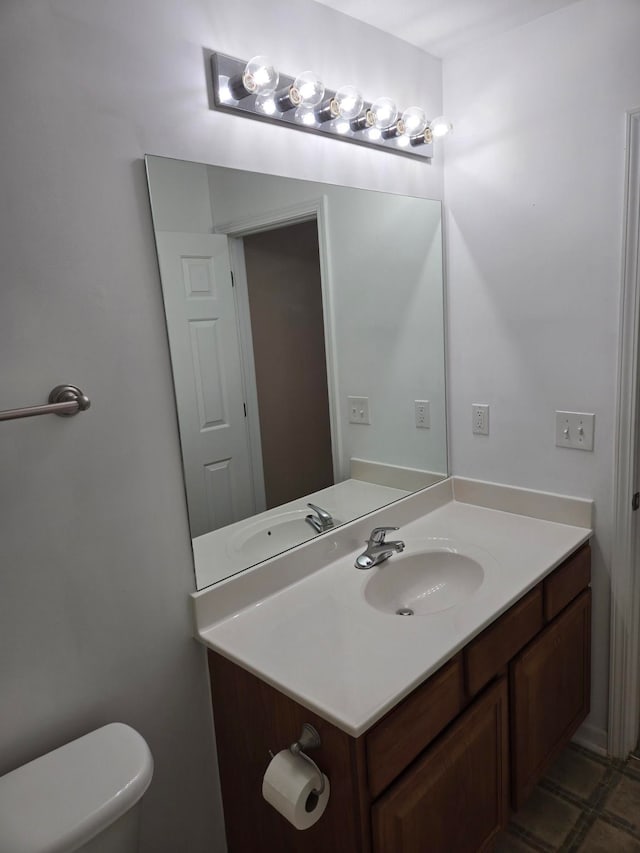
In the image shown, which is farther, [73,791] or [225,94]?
[225,94]

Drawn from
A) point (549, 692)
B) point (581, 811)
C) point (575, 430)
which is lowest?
point (581, 811)

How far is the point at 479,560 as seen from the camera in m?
1.69

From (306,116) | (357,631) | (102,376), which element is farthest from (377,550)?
(306,116)

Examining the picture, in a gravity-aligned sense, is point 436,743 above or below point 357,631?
→ below

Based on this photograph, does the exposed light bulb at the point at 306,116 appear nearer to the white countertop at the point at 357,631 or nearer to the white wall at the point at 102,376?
the white wall at the point at 102,376

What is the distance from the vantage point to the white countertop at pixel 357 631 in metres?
1.14

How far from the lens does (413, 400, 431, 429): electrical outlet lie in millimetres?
2090

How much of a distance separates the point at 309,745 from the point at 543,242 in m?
1.56

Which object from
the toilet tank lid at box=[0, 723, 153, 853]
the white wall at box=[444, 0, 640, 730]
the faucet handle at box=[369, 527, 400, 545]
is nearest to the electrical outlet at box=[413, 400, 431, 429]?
the white wall at box=[444, 0, 640, 730]

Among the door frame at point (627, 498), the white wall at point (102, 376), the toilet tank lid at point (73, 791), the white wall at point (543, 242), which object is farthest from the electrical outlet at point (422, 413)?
the toilet tank lid at point (73, 791)

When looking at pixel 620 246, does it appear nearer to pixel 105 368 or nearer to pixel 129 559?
Answer: pixel 105 368

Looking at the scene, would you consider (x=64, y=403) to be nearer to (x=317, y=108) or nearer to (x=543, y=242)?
(x=317, y=108)

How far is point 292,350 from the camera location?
1678 mm

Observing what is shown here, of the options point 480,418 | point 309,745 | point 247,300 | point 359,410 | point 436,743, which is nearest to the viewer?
point 309,745
